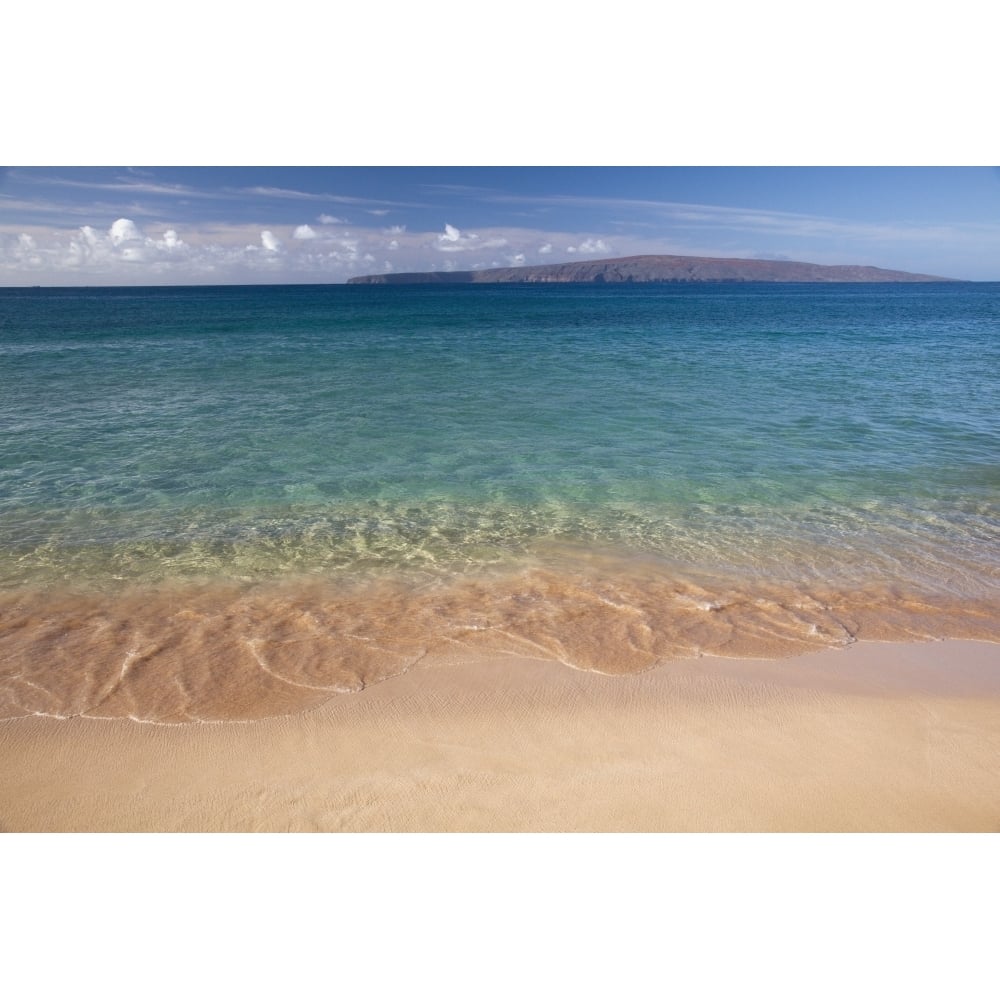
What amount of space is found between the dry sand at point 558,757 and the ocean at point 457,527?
0.96 feet

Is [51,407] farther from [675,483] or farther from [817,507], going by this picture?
[817,507]

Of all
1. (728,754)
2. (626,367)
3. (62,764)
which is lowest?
(62,764)

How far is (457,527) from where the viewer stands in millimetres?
7559

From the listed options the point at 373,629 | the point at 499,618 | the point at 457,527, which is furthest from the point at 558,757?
the point at 457,527

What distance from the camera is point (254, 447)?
10672 mm

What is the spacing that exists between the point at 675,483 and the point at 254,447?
6.40m

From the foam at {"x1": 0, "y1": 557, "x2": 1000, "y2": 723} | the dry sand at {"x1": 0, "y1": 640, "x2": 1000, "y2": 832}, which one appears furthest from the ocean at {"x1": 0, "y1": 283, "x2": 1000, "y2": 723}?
the dry sand at {"x1": 0, "y1": 640, "x2": 1000, "y2": 832}

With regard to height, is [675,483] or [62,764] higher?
[675,483]

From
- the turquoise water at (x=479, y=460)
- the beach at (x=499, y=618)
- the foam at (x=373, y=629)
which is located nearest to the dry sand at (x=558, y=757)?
the beach at (x=499, y=618)

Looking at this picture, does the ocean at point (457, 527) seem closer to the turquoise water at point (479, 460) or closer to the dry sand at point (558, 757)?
the turquoise water at point (479, 460)

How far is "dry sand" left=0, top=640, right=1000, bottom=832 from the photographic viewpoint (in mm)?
3416

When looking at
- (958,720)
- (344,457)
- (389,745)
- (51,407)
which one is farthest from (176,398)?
(958,720)

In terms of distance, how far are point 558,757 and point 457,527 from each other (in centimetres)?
396

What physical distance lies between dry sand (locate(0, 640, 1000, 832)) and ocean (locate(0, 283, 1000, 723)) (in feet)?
0.96
